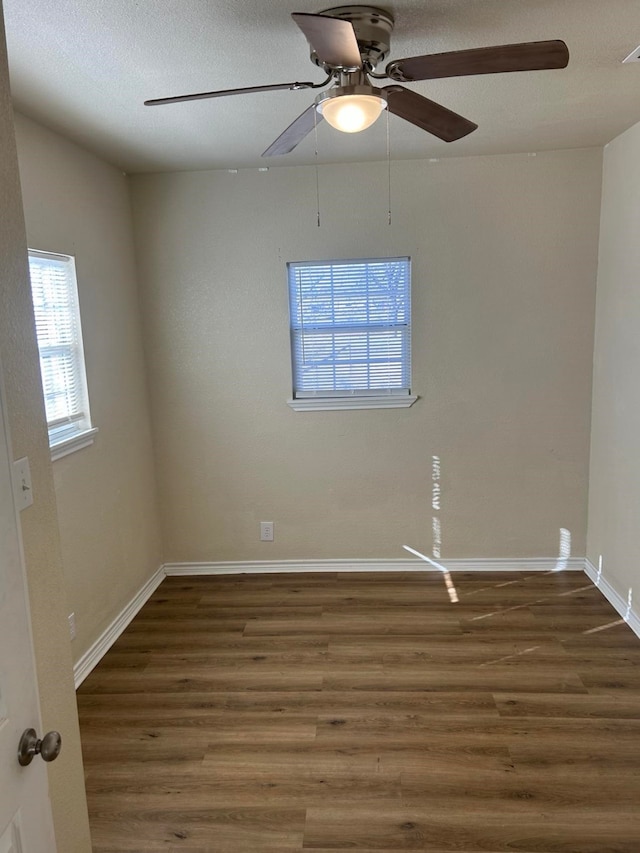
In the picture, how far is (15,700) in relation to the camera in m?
1.00

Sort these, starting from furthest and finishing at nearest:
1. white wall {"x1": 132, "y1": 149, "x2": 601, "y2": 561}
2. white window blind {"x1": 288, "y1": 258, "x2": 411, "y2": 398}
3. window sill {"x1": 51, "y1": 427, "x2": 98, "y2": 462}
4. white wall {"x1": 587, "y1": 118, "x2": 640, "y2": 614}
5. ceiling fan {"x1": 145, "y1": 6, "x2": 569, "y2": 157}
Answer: white window blind {"x1": 288, "y1": 258, "x2": 411, "y2": 398} → white wall {"x1": 132, "y1": 149, "x2": 601, "y2": 561} → white wall {"x1": 587, "y1": 118, "x2": 640, "y2": 614} → window sill {"x1": 51, "y1": 427, "x2": 98, "y2": 462} → ceiling fan {"x1": 145, "y1": 6, "x2": 569, "y2": 157}

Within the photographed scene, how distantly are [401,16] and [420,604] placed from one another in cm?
288

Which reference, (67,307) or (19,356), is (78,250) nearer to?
(67,307)

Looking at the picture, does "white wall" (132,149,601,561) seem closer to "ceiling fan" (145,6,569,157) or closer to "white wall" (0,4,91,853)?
"ceiling fan" (145,6,569,157)

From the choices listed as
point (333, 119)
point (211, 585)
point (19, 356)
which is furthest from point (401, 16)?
point (211, 585)

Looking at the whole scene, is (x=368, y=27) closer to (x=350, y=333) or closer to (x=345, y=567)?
(x=350, y=333)

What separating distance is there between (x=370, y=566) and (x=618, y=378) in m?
1.93

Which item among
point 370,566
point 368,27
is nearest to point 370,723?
point 370,566

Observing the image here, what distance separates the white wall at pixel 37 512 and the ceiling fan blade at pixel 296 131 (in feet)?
3.05

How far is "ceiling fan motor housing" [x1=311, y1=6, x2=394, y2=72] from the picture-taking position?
1733 millimetres

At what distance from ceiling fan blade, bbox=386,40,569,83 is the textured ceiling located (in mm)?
244

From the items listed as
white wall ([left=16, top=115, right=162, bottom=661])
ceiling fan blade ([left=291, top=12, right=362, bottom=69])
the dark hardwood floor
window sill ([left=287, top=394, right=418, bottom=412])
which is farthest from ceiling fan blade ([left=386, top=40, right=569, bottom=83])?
the dark hardwood floor

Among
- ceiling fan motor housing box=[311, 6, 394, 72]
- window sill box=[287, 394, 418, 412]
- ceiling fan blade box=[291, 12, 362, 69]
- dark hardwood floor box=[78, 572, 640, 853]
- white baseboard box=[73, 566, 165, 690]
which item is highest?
ceiling fan motor housing box=[311, 6, 394, 72]

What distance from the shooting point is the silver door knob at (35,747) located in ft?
3.27
